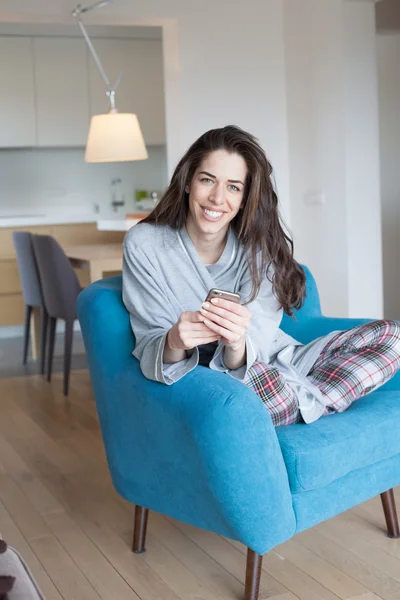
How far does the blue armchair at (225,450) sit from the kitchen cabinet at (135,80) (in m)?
5.25

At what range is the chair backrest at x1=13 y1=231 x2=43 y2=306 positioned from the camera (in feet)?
17.2

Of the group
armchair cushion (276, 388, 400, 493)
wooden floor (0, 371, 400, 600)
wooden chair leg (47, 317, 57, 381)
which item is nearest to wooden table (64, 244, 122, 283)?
wooden chair leg (47, 317, 57, 381)

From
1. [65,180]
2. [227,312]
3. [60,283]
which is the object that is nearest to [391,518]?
[227,312]

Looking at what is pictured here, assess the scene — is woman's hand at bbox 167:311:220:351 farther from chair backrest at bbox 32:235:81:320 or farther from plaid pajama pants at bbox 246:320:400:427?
chair backrest at bbox 32:235:81:320

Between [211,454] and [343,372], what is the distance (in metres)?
0.56

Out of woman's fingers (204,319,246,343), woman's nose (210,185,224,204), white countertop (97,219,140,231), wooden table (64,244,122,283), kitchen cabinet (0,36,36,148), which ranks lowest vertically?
woman's fingers (204,319,246,343)

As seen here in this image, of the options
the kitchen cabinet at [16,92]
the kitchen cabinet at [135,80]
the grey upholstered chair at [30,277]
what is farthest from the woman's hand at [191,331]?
the kitchen cabinet at [135,80]

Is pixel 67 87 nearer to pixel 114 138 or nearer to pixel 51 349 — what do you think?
pixel 114 138

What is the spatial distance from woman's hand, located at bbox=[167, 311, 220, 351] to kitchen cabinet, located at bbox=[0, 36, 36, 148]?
5570 mm

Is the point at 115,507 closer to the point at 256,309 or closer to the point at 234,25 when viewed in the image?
the point at 256,309

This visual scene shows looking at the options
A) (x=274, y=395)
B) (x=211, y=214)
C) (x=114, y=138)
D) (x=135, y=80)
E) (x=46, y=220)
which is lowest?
(x=274, y=395)

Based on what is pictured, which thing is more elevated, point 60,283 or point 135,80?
point 135,80

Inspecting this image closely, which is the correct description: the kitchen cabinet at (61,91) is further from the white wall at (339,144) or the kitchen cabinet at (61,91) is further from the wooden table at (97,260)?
the white wall at (339,144)

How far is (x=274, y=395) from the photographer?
2080 mm
